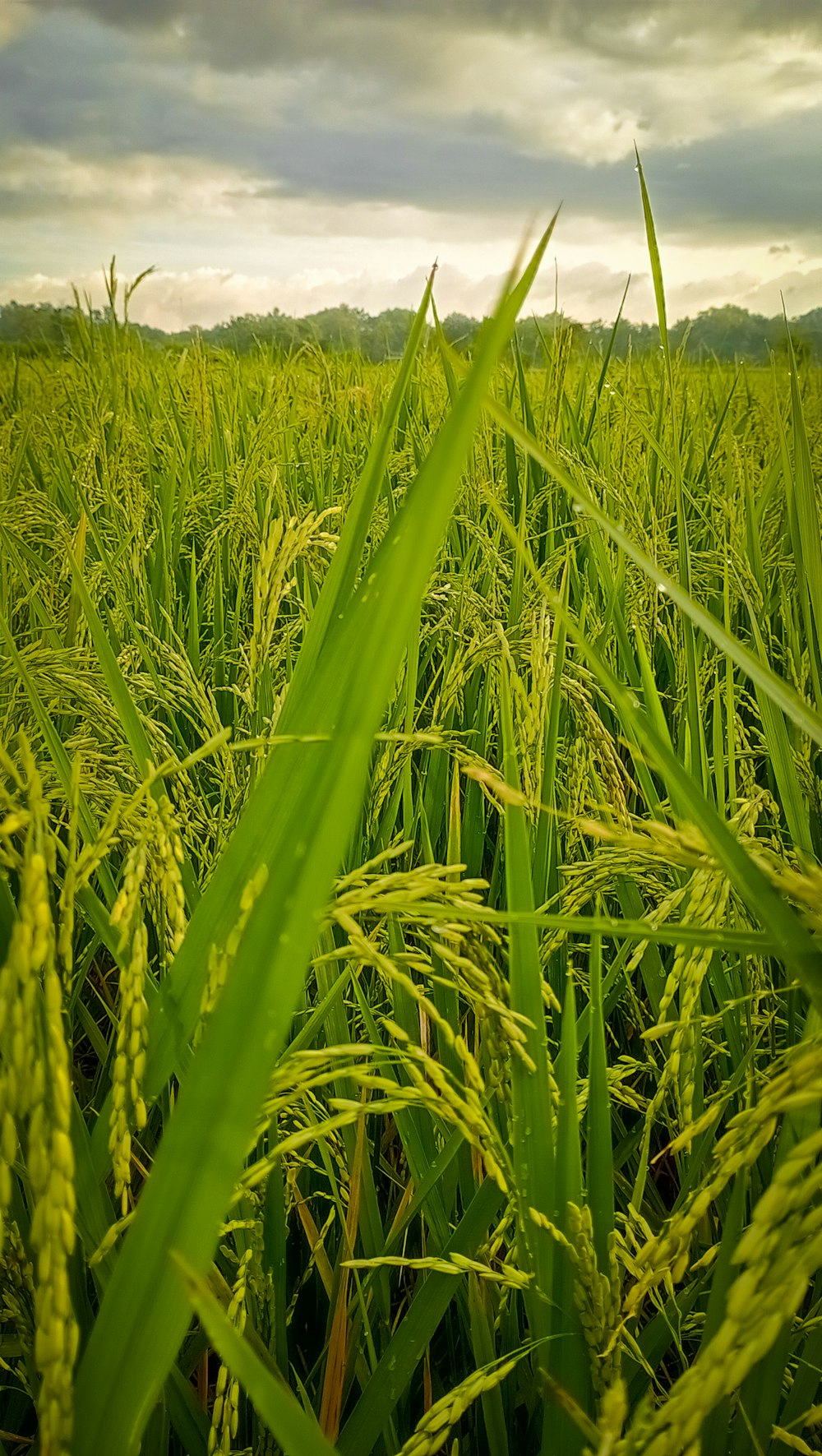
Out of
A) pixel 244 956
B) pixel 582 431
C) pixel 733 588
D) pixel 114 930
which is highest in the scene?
pixel 582 431

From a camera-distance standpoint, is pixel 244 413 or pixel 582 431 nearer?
pixel 582 431

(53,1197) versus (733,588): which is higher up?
(733,588)

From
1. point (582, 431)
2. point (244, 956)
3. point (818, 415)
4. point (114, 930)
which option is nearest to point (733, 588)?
point (582, 431)

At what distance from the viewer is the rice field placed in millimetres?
361

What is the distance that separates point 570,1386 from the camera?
0.57m

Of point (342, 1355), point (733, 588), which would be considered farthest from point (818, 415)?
point (342, 1355)

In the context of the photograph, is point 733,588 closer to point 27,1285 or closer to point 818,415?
point 27,1285

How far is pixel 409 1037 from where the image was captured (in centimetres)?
78

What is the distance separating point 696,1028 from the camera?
65 cm

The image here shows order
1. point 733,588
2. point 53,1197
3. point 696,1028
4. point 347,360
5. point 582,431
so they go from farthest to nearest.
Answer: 1. point 347,360
2. point 582,431
3. point 733,588
4. point 696,1028
5. point 53,1197

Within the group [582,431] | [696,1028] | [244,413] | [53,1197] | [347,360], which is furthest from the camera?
[347,360]

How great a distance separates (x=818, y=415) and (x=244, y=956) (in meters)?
4.45

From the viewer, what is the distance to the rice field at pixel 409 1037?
0.36 metres

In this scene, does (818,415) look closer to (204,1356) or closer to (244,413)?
(244,413)
